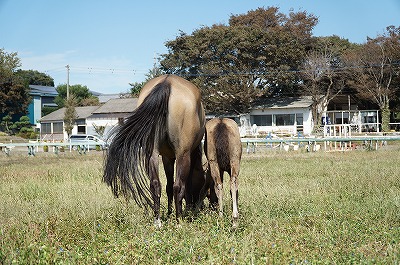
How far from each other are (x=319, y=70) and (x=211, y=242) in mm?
47301

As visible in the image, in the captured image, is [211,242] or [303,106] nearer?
[211,242]

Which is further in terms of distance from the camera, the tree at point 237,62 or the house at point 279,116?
the house at point 279,116

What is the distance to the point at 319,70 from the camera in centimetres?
5025

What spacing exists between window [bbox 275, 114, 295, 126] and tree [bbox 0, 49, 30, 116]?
3408cm

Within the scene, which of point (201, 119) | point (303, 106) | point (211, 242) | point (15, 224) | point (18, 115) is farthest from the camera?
point (18, 115)

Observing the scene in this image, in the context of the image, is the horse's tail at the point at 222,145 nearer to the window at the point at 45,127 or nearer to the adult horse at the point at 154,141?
the adult horse at the point at 154,141

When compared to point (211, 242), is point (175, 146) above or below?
above

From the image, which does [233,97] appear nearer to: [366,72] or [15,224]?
[366,72]

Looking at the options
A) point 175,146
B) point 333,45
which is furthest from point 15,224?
point 333,45

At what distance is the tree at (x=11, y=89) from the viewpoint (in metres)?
61.8

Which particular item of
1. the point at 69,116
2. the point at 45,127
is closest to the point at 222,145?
the point at 69,116

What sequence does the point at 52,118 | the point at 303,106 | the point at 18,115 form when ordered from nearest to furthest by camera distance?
the point at 303,106 < the point at 52,118 < the point at 18,115

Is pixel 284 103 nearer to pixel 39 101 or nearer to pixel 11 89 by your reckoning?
pixel 11 89

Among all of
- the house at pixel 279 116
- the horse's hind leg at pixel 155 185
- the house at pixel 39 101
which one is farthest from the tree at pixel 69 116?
the horse's hind leg at pixel 155 185
